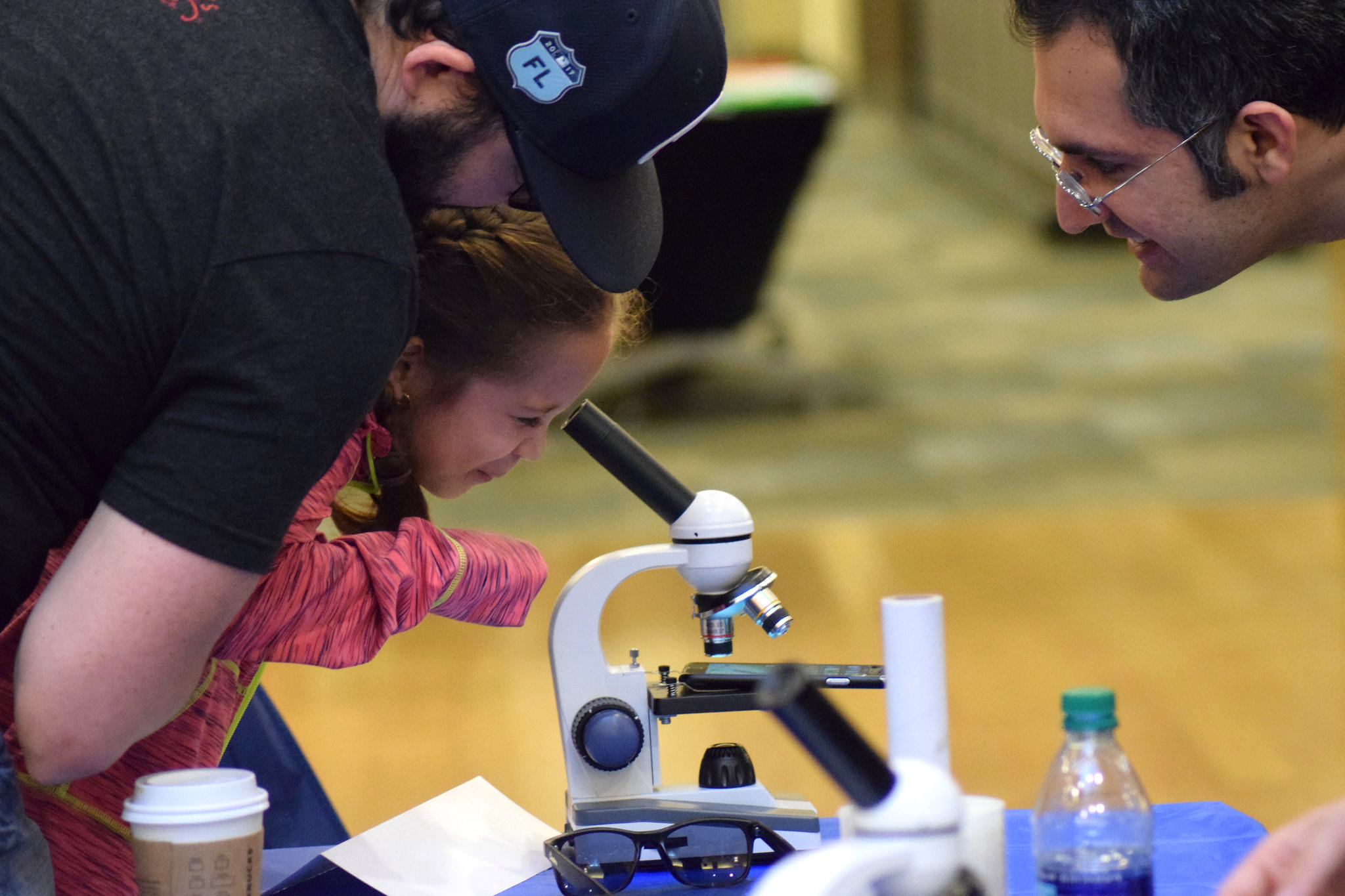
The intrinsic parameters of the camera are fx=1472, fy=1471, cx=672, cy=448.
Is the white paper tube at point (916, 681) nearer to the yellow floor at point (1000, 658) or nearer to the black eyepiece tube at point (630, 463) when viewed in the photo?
the black eyepiece tube at point (630, 463)

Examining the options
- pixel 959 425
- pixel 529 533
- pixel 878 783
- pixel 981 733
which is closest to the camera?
pixel 878 783

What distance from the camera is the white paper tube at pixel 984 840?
2.66 ft

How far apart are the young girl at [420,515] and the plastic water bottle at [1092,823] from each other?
0.57m

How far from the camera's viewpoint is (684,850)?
4.12 feet

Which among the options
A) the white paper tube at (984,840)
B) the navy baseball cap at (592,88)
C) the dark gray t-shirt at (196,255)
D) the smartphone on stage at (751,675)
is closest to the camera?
the white paper tube at (984,840)

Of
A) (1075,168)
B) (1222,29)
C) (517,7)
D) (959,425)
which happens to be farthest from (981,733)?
(959,425)

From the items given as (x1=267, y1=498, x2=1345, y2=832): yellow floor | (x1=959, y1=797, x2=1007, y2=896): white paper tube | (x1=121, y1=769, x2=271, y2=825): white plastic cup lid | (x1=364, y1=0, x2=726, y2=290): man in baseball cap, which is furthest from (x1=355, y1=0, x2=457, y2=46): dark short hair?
(x1=267, y1=498, x2=1345, y2=832): yellow floor

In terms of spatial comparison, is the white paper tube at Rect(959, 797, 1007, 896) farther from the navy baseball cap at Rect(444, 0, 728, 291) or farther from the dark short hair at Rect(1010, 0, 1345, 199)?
the dark short hair at Rect(1010, 0, 1345, 199)

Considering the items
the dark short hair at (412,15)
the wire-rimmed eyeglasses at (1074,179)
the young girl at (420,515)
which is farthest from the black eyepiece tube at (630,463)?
the wire-rimmed eyeglasses at (1074,179)

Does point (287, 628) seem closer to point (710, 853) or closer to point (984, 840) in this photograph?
point (710, 853)

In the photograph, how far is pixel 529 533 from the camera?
15.9 feet

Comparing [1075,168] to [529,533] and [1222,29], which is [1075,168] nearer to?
[1222,29]

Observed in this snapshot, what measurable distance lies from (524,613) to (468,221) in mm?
413

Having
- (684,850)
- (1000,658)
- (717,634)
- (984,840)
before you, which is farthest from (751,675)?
(1000,658)
